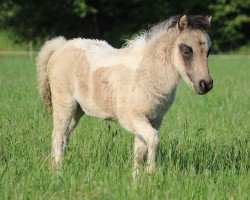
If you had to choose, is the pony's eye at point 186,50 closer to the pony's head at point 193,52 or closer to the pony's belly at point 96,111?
the pony's head at point 193,52

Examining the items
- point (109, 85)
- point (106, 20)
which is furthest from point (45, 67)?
point (106, 20)

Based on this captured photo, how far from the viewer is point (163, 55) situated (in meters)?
6.52

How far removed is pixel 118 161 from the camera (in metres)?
6.48

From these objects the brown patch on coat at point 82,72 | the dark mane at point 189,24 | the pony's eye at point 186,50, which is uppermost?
the dark mane at point 189,24

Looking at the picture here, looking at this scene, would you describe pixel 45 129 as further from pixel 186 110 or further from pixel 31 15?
pixel 31 15

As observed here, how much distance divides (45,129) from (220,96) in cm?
635

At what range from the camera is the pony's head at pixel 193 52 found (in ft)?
19.9

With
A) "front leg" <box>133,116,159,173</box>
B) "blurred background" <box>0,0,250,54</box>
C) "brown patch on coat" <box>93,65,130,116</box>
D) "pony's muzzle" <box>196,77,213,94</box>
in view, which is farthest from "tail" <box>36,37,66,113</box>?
"blurred background" <box>0,0,250,54</box>

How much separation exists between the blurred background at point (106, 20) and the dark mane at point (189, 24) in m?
33.1

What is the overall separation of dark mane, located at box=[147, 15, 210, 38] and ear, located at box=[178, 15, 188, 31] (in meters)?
0.04

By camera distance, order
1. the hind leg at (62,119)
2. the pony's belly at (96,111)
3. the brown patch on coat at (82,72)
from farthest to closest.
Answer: the hind leg at (62,119), the brown patch on coat at (82,72), the pony's belly at (96,111)

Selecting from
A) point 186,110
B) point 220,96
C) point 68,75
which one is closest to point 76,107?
point 68,75

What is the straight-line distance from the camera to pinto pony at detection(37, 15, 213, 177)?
620 cm

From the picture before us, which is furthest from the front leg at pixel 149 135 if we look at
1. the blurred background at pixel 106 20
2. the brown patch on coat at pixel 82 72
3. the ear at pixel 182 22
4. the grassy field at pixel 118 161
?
the blurred background at pixel 106 20
